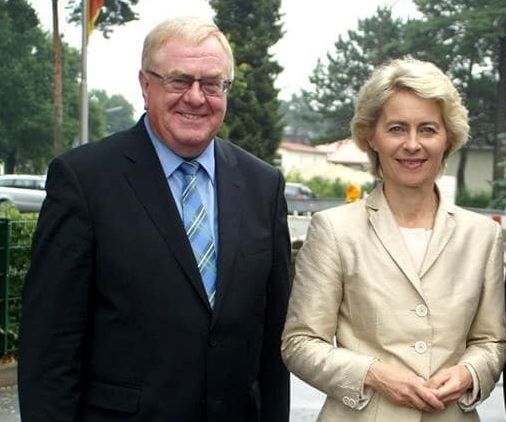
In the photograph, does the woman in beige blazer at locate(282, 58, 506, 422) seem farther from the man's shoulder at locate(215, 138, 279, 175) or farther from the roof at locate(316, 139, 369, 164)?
the man's shoulder at locate(215, 138, 279, 175)

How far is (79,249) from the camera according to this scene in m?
3.00

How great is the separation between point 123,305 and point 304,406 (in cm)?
491

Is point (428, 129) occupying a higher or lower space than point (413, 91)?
lower

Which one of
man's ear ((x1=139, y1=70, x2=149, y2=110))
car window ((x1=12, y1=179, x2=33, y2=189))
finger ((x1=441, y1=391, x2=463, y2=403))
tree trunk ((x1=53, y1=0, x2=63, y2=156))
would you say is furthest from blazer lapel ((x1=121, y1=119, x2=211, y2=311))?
car window ((x1=12, y1=179, x2=33, y2=189))

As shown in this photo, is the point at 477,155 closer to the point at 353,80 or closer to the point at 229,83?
the point at 353,80

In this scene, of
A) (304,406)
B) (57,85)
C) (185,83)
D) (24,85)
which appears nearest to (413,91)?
(185,83)

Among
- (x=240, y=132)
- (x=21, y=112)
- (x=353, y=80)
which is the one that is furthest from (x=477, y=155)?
(x=21, y=112)

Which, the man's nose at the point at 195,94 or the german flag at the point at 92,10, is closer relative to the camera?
the man's nose at the point at 195,94

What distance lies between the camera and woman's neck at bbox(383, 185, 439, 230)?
10.5 ft

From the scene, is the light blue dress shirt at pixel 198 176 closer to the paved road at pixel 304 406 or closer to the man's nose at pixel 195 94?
the man's nose at pixel 195 94

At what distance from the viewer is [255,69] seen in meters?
44.5

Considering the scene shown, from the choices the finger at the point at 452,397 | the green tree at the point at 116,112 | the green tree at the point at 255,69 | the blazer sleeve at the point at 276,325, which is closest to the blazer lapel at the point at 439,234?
the finger at the point at 452,397

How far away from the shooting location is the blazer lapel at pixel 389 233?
3084mm

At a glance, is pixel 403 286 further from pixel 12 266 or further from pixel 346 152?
pixel 346 152
